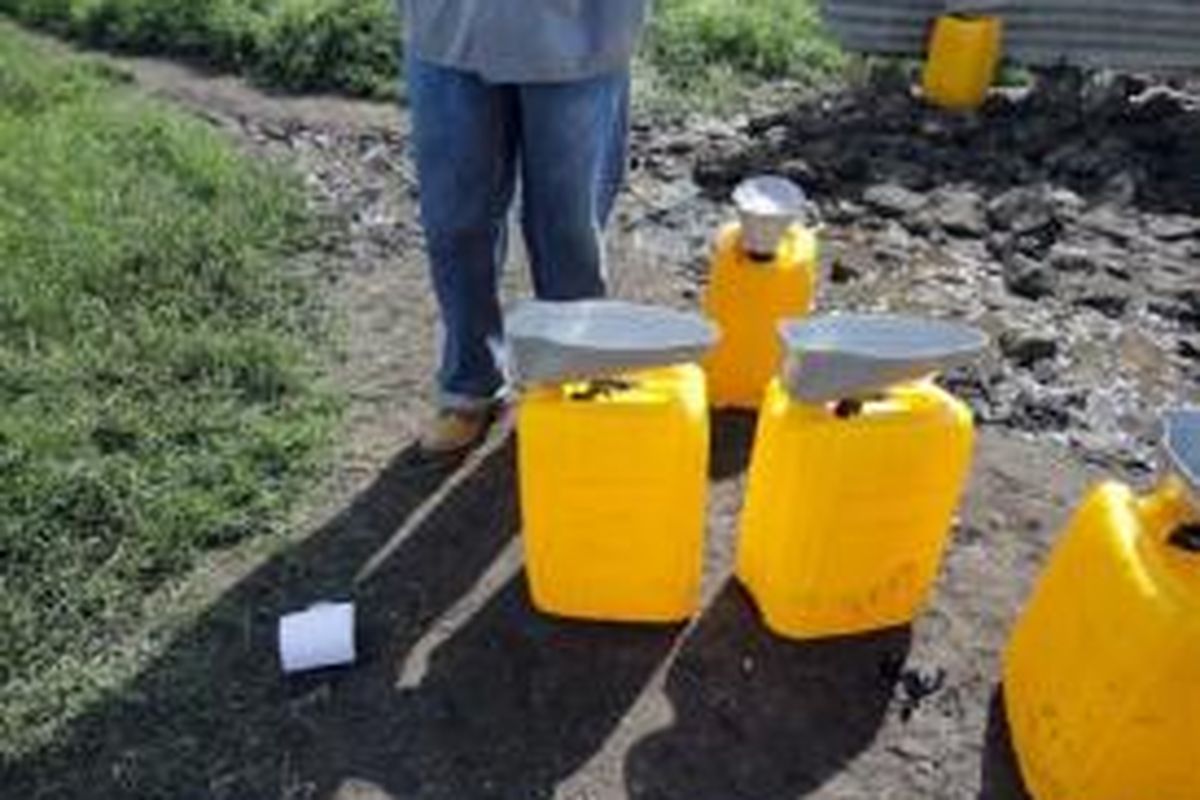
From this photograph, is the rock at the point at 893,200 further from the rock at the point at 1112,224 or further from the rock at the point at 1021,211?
the rock at the point at 1112,224

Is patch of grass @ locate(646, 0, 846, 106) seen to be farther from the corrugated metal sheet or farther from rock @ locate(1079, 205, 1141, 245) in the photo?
rock @ locate(1079, 205, 1141, 245)

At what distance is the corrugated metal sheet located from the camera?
274 inches

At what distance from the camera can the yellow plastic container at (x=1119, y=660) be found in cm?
279

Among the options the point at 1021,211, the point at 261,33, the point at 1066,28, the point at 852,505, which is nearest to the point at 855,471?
the point at 852,505

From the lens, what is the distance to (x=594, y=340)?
3148 mm

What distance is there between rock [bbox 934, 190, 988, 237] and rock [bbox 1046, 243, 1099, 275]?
0.97 ft

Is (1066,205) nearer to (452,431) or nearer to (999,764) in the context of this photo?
(452,431)

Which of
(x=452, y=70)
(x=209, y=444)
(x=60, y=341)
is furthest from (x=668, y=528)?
(x=60, y=341)

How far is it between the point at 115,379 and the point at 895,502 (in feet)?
7.49

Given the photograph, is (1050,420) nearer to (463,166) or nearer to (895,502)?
(895,502)

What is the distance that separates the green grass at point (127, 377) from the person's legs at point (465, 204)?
0.46 m

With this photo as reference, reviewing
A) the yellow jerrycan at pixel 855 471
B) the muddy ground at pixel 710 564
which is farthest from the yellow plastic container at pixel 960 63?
the yellow jerrycan at pixel 855 471

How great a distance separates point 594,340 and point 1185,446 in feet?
3.58

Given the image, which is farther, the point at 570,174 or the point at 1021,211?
the point at 1021,211
